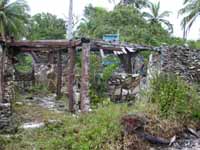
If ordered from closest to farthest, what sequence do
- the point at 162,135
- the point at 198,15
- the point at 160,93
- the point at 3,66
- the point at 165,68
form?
the point at 162,135, the point at 160,93, the point at 165,68, the point at 3,66, the point at 198,15

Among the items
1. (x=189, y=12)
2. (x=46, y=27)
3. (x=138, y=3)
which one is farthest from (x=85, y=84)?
(x=138, y=3)

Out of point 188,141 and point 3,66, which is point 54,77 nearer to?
point 3,66

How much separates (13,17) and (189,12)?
11.5 metres

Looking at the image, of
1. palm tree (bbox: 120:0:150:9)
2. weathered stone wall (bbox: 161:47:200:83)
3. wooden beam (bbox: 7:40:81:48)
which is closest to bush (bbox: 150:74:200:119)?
weathered stone wall (bbox: 161:47:200:83)

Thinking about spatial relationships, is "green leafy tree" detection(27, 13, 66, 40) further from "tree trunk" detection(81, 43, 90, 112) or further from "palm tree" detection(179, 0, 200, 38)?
"tree trunk" detection(81, 43, 90, 112)

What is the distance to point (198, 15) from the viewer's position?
23.8m

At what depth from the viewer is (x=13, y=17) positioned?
26922mm

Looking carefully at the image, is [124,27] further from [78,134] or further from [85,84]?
[78,134]

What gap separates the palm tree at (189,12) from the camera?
76.6ft

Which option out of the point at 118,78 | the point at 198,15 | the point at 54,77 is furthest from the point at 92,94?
the point at 198,15

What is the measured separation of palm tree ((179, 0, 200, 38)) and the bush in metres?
15.1

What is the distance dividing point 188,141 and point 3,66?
9090mm

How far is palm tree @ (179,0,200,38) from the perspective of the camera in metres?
23.4

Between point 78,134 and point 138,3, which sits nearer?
point 78,134
